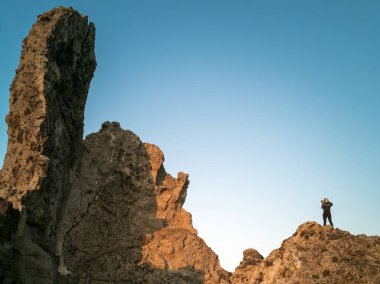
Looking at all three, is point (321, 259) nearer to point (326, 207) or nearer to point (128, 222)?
point (326, 207)

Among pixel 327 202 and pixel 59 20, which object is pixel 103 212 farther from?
pixel 327 202

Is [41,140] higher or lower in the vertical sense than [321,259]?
higher

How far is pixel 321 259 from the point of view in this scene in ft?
69.0

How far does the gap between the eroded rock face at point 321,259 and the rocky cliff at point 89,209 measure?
5 cm

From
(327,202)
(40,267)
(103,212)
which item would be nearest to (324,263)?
(327,202)

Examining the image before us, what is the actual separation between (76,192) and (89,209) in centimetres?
166

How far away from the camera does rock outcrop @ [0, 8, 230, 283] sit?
75.8 feet

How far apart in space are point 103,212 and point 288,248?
15.9m

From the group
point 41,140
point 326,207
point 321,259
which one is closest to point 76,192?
point 41,140

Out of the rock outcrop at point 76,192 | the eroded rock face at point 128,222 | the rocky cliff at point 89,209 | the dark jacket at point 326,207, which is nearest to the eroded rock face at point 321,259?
the rocky cliff at point 89,209

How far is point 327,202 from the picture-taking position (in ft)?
89.8

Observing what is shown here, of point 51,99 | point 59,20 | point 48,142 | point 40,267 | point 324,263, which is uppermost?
point 59,20

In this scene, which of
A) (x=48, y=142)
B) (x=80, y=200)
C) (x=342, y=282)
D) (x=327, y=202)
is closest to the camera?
(x=342, y=282)

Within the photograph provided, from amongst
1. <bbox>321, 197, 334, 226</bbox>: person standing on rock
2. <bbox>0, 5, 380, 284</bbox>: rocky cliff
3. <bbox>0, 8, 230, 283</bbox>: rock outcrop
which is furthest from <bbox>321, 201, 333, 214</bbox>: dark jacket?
<bbox>0, 8, 230, 283</bbox>: rock outcrop
